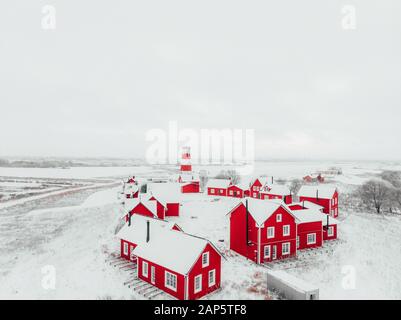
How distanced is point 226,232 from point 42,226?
80.1 ft

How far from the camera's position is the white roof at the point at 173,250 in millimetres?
16003

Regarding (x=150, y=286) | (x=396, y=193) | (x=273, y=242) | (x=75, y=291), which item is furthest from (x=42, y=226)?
(x=396, y=193)

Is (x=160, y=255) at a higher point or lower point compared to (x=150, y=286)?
higher

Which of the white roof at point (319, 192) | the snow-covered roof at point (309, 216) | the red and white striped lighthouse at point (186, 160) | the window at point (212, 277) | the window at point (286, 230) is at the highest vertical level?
the red and white striped lighthouse at point (186, 160)

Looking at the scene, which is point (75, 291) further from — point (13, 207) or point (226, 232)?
point (13, 207)

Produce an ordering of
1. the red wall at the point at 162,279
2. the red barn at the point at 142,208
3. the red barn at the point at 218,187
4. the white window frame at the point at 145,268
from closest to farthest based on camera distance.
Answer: the red wall at the point at 162,279 → the white window frame at the point at 145,268 → the red barn at the point at 142,208 → the red barn at the point at 218,187

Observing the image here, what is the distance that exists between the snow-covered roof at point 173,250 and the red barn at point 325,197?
27708 millimetres

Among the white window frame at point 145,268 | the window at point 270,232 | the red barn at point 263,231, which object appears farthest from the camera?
the window at point 270,232

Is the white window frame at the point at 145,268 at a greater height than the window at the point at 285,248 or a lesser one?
greater

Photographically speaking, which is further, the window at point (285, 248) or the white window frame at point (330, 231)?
the white window frame at point (330, 231)

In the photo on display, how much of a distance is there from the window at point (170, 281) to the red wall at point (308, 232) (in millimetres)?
15789

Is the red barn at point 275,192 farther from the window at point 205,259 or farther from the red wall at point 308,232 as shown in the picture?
the window at point 205,259

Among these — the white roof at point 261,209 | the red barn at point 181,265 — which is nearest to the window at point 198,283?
the red barn at point 181,265
